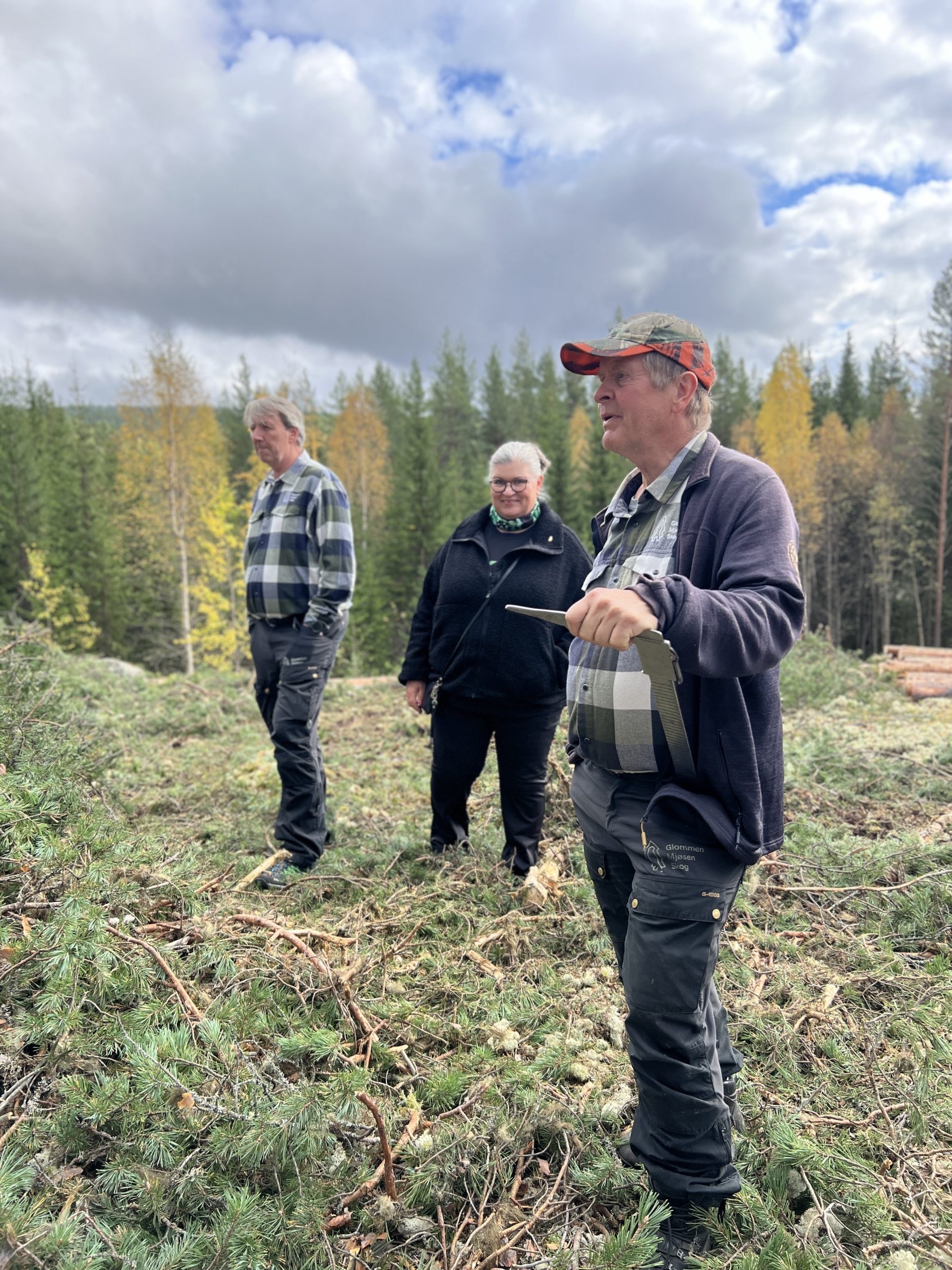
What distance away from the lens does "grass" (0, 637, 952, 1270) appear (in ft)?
5.41

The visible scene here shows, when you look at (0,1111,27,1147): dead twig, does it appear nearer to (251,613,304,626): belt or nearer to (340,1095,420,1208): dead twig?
(340,1095,420,1208): dead twig

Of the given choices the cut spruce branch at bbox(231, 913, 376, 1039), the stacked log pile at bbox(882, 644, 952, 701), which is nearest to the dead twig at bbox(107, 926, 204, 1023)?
the cut spruce branch at bbox(231, 913, 376, 1039)

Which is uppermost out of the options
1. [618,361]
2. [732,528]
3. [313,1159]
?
[618,361]

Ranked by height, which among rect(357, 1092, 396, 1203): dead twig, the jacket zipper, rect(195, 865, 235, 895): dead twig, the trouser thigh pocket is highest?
the jacket zipper

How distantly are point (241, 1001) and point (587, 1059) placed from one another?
1.18 meters

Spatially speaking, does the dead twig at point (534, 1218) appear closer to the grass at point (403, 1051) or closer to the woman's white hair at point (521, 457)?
the grass at point (403, 1051)

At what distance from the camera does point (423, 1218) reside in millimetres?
1796

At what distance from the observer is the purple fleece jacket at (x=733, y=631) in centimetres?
142

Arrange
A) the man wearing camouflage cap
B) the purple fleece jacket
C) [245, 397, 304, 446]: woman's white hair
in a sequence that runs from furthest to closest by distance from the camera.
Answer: [245, 397, 304, 446]: woman's white hair → the man wearing camouflage cap → the purple fleece jacket

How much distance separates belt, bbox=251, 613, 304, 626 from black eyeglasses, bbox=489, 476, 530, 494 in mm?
1364

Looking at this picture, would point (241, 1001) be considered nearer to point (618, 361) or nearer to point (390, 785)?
point (618, 361)

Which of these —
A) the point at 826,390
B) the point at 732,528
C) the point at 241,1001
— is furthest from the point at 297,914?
the point at 826,390

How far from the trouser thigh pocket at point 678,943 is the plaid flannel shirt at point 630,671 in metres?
0.30

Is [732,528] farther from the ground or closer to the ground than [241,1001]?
farther from the ground
